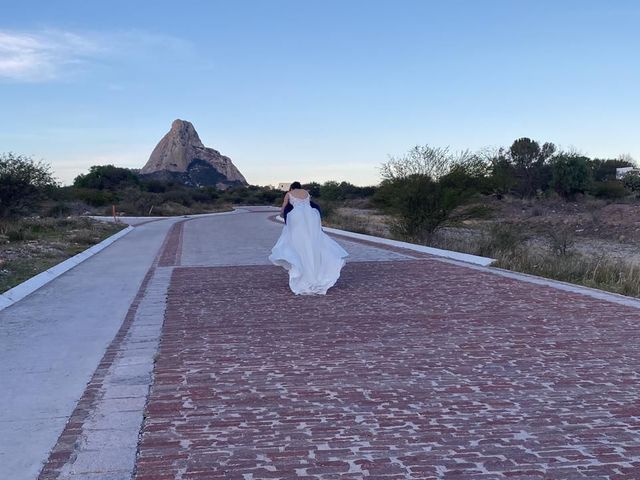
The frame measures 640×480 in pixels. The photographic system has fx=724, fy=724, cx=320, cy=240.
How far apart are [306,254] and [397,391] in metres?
6.37

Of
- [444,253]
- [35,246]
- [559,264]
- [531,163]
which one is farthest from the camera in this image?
[531,163]

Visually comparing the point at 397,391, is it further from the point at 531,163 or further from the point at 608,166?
the point at 608,166

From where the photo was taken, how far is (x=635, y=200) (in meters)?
58.4

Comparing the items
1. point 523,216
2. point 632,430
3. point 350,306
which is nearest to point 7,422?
point 632,430

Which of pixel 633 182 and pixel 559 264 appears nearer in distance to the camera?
pixel 559 264

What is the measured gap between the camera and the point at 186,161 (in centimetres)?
14512

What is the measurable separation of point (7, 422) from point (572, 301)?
8016 millimetres

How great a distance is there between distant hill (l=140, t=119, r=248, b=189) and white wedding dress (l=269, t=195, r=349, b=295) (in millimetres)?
128155

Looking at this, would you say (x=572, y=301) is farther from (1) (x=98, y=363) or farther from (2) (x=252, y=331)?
(1) (x=98, y=363)

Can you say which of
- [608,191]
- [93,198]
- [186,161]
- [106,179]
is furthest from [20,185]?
[186,161]

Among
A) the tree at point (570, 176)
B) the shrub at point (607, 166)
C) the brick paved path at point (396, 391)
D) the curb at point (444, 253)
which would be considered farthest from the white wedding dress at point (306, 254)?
the shrub at point (607, 166)

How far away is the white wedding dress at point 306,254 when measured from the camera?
12.0m

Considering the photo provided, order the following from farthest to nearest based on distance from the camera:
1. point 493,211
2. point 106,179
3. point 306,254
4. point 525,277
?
point 106,179, point 493,211, point 525,277, point 306,254

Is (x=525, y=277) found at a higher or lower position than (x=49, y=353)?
higher
